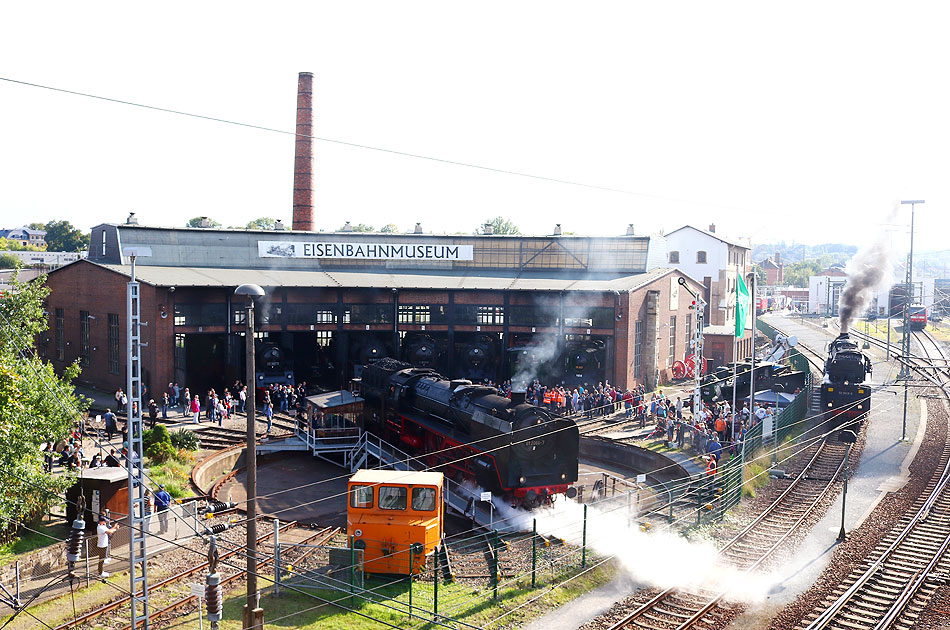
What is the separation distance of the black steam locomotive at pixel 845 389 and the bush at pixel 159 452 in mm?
27265

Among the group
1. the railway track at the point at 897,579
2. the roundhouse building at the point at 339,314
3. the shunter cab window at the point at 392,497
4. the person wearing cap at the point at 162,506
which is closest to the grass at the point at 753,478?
the railway track at the point at 897,579

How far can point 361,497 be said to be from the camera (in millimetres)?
16625

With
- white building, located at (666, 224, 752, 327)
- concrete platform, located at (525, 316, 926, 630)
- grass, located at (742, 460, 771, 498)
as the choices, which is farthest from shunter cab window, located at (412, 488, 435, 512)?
white building, located at (666, 224, 752, 327)

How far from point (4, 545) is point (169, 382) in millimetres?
17989

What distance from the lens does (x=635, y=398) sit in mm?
34906

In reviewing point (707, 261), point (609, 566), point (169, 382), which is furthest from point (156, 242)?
point (707, 261)

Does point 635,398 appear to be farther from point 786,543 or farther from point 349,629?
point 349,629

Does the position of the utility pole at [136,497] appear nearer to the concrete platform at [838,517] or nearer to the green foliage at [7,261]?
the concrete platform at [838,517]

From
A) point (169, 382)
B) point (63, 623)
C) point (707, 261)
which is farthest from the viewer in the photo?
point (707, 261)

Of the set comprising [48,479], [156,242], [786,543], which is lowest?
[786,543]

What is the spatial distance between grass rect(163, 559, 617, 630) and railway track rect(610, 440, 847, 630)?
165 centimetres

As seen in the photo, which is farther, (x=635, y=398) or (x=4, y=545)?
(x=635, y=398)

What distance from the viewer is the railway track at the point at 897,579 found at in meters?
14.6

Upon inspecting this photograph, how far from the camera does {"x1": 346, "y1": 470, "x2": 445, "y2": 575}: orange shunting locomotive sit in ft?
52.5
